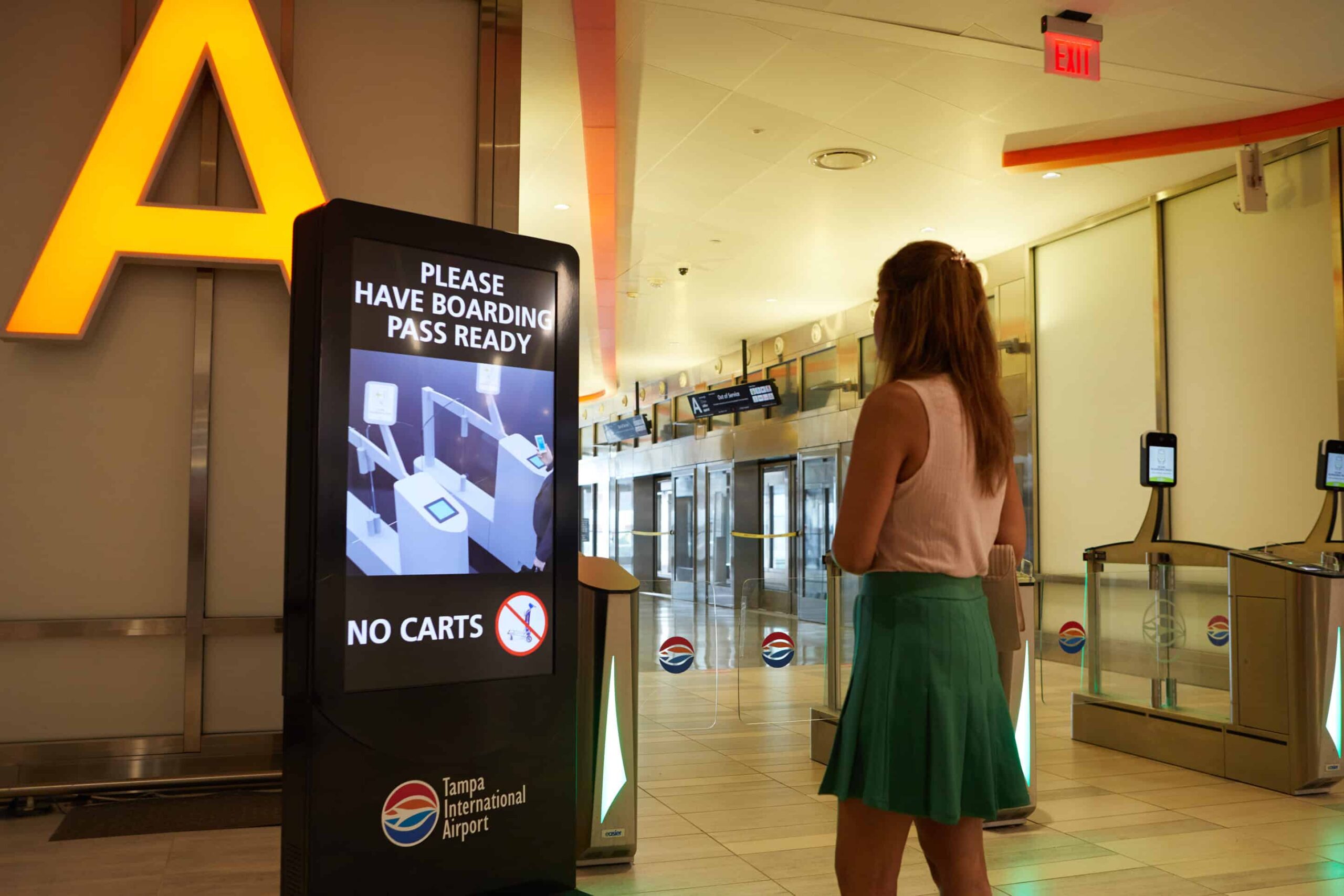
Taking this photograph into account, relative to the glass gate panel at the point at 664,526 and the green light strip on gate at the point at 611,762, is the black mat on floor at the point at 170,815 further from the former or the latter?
the glass gate panel at the point at 664,526

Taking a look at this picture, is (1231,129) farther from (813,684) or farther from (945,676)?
(945,676)

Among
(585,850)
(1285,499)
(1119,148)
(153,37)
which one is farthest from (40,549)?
(1285,499)

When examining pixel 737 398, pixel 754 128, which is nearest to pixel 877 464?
pixel 754 128

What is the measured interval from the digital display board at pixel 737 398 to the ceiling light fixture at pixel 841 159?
19.7ft

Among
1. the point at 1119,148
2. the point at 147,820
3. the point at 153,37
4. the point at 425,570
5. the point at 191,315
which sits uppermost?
the point at 1119,148

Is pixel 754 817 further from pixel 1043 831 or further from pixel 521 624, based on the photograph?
pixel 521 624

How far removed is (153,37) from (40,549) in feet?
6.49

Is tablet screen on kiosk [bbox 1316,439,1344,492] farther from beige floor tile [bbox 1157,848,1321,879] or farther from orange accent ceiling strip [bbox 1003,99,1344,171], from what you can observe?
beige floor tile [bbox 1157,848,1321,879]

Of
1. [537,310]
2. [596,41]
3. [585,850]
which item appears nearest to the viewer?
[537,310]

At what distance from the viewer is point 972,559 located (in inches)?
67.8

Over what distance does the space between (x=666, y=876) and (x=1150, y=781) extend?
2.59 m

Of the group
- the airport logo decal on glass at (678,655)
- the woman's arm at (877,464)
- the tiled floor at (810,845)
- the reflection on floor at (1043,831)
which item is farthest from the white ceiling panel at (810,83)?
the woman's arm at (877,464)

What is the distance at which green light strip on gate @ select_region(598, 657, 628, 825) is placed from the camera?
10.7ft

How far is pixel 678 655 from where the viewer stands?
23.6ft
